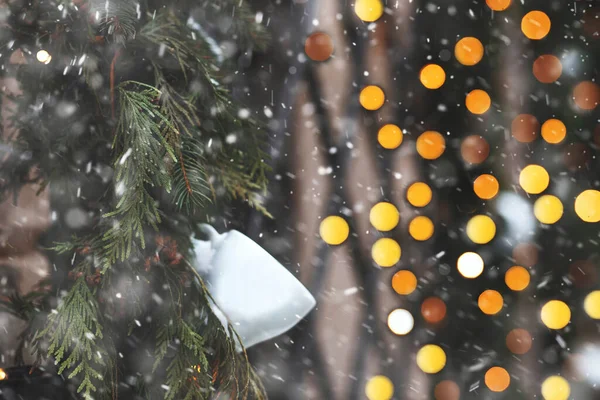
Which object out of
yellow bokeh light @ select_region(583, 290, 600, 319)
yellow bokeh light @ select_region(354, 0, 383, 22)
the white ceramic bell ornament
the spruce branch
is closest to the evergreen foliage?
the spruce branch

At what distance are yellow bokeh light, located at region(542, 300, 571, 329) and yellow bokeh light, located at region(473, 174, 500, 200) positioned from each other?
12.4 inches

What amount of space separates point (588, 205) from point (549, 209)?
0.32ft

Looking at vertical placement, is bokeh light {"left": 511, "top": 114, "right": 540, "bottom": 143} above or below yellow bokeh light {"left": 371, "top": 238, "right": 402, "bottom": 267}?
above

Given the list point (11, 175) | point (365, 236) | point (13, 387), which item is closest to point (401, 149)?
point (365, 236)

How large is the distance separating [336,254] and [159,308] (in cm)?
57

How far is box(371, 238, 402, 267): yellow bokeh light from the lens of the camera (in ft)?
4.73

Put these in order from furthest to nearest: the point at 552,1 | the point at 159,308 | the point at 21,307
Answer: the point at 552,1 → the point at 21,307 → the point at 159,308

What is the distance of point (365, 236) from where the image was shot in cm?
146

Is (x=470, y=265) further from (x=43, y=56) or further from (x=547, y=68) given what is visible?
(x=43, y=56)

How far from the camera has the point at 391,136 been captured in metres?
1.44

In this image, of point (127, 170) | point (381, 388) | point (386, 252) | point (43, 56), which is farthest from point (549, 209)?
point (43, 56)

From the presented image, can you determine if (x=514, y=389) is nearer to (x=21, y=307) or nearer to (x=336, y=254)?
(x=336, y=254)

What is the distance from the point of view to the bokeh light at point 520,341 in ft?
4.65

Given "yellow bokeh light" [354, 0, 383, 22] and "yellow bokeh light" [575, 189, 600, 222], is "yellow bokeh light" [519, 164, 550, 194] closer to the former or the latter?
Answer: "yellow bokeh light" [575, 189, 600, 222]
